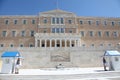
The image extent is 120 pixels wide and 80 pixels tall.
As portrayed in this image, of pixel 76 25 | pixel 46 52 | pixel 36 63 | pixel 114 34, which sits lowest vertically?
pixel 36 63

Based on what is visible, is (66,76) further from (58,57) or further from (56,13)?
(56,13)

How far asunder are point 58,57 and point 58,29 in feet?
52.8

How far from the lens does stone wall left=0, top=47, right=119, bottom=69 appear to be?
27984 mm

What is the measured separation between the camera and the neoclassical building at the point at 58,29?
42594mm

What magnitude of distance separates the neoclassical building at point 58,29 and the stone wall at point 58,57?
1148cm

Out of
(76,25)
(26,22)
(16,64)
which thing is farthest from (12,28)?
(16,64)

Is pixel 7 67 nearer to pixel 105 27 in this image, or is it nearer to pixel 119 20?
pixel 105 27

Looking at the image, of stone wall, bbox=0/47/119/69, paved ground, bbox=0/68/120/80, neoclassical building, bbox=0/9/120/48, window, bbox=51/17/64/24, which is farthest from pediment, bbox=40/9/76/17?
paved ground, bbox=0/68/120/80

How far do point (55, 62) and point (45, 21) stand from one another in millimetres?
18641

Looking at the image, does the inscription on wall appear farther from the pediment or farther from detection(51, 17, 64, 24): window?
the pediment

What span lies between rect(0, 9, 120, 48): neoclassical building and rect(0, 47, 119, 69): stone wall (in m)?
11.5

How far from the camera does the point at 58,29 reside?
142ft

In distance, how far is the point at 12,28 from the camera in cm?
4338

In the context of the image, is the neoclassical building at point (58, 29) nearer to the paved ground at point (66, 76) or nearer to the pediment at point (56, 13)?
the pediment at point (56, 13)
